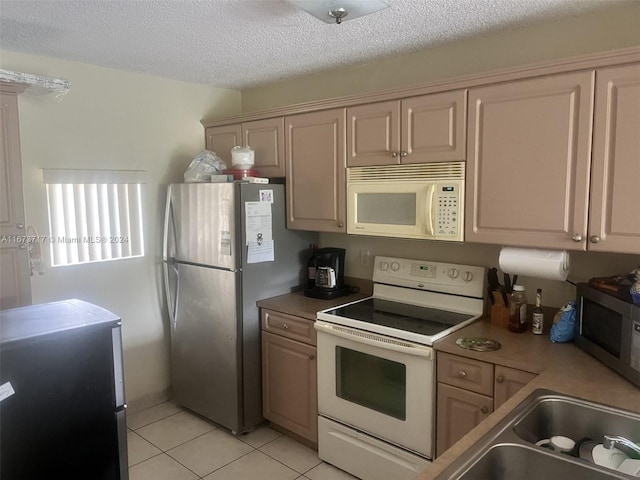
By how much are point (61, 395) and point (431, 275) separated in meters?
1.88

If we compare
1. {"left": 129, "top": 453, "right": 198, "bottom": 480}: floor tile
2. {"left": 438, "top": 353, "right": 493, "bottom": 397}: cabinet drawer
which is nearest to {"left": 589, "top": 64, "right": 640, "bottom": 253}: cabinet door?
{"left": 438, "top": 353, "right": 493, "bottom": 397}: cabinet drawer

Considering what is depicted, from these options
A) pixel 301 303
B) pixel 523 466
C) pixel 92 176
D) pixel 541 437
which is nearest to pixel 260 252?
pixel 301 303

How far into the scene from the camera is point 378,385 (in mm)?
2357

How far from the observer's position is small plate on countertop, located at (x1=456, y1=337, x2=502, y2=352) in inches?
80.9

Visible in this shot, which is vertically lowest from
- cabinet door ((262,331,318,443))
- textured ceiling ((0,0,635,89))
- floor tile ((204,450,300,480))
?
floor tile ((204,450,300,480))

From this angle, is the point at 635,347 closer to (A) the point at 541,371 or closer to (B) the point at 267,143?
(A) the point at 541,371

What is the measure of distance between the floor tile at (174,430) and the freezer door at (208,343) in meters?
0.07

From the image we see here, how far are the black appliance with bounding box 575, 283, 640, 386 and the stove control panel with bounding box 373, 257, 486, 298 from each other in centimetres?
53

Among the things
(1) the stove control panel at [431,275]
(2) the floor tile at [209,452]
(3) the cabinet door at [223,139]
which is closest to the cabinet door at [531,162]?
(1) the stove control panel at [431,275]

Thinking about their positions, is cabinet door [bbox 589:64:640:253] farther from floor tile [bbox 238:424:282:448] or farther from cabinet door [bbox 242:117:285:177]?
floor tile [bbox 238:424:282:448]

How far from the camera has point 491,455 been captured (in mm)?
1239

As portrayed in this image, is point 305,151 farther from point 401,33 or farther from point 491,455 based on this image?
point 491,455

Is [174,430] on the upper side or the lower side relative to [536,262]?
lower

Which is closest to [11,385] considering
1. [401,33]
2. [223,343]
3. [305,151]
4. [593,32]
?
[223,343]
